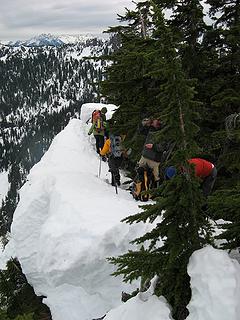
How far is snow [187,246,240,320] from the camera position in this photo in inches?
169

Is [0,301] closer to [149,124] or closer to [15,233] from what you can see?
[15,233]

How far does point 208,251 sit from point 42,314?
8.37 m

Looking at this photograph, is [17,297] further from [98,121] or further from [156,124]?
[98,121]

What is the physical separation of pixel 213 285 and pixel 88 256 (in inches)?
229

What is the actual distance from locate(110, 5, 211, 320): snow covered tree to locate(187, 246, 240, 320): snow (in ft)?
1.02

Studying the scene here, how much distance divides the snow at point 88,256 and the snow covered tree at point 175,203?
0.25 m

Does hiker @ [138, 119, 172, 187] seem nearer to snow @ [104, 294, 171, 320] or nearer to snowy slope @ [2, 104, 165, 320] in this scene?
snowy slope @ [2, 104, 165, 320]

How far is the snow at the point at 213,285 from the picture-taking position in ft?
14.1

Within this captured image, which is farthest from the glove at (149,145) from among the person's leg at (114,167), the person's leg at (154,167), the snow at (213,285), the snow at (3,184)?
the snow at (3,184)

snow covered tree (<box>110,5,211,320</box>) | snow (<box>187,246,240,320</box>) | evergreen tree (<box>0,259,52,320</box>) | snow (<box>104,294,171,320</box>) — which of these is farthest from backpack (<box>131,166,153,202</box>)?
snow (<box>187,246,240,320</box>)

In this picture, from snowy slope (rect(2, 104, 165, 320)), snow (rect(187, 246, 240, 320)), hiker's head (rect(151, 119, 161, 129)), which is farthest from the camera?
hiker's head (rect(151, 119, 161, 129))

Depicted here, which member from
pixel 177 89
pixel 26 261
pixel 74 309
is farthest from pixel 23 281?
pixel 177 89

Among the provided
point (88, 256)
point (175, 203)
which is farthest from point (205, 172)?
point (88, 256)

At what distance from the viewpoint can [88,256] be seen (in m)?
9.88
